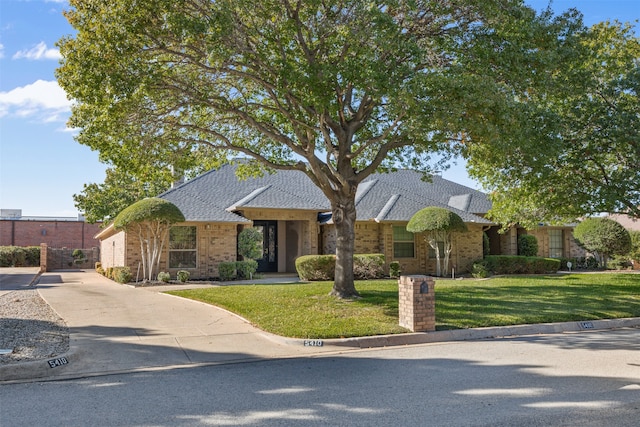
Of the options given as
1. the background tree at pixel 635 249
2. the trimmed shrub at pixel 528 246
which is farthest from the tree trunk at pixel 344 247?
the background tree at pixel 635 249

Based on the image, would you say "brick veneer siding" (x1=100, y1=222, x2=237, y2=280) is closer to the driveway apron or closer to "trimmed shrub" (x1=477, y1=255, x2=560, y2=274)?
the driveway apron

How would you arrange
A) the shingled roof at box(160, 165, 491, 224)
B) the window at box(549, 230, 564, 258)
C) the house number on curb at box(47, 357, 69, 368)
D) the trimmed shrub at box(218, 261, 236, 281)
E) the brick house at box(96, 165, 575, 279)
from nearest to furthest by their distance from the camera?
the house number on curb at box(47, 357, 69, 368) < the trimmed shrub at box(218, 261, 236, 281) < the brick house at box(96, 165, 575, 279) < the shingled roof at box(160, 165, 491, 224) < the window at box(549, 230, 564, 258)

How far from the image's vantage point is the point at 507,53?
1153 cm

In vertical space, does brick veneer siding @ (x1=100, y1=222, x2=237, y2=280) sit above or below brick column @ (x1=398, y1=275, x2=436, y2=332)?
above

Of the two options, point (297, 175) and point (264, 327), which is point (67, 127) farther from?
point (297, 175)

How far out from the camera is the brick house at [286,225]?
21.7 metres

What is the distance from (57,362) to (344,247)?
7183 mm

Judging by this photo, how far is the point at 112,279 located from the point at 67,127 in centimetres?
1149

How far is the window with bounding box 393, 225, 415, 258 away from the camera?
2441 centimetres

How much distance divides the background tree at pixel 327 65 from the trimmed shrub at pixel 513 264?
37.6 ft

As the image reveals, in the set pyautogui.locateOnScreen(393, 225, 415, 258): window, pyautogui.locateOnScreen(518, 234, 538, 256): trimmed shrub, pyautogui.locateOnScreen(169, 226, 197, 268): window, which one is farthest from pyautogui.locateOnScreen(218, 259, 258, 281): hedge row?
pyautogui.locateOnScreen(518, 234, 538, 256): trimmed shrub

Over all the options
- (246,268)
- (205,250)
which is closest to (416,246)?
(246,268)

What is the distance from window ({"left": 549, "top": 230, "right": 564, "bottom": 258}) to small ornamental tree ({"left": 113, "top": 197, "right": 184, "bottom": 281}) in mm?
20557

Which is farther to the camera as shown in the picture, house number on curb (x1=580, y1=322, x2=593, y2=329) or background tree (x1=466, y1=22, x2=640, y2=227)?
background tree (x1=466, y1=22, x2=640, y2=227)
